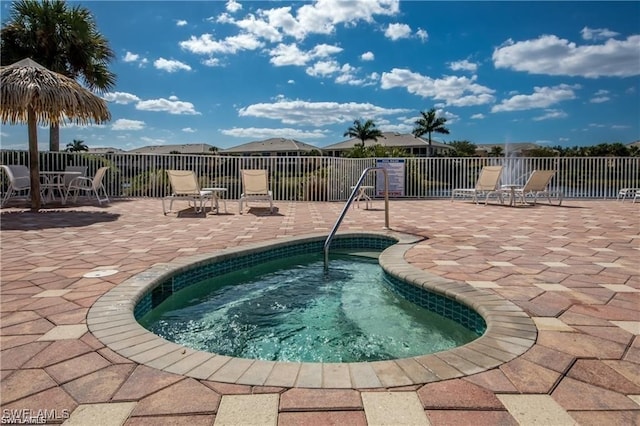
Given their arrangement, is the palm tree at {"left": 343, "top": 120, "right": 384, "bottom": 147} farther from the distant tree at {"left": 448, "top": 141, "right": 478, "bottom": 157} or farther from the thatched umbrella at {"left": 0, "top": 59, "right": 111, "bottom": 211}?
the thatched umbrella at {"left": 0, "top": 59, "right": 111, "bottom": 211}

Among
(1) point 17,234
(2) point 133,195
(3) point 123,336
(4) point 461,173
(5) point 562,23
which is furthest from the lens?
→ (5) point 562,23

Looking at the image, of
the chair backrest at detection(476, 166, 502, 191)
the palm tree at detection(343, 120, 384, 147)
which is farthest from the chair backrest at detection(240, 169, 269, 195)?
the palm tree at detection(343, 120, 384, 147)

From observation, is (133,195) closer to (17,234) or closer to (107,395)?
(17,234)

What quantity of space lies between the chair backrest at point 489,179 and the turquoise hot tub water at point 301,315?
7.15m

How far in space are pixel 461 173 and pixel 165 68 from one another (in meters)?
14.6

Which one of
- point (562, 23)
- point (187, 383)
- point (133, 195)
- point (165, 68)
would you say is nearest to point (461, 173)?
point (562, 23)

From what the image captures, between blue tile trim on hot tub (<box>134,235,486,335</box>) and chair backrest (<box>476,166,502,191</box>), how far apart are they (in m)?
6.08

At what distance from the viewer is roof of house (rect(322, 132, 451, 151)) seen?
4856 cm

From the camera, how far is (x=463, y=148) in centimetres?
5559

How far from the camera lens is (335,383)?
1.43 m

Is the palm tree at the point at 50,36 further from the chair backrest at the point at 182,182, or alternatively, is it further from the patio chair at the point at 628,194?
the patio chair at the point at 628,194

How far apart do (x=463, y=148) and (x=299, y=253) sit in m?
56.4

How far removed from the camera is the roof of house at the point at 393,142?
1912 inches

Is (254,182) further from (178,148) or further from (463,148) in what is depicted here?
(463,148)
